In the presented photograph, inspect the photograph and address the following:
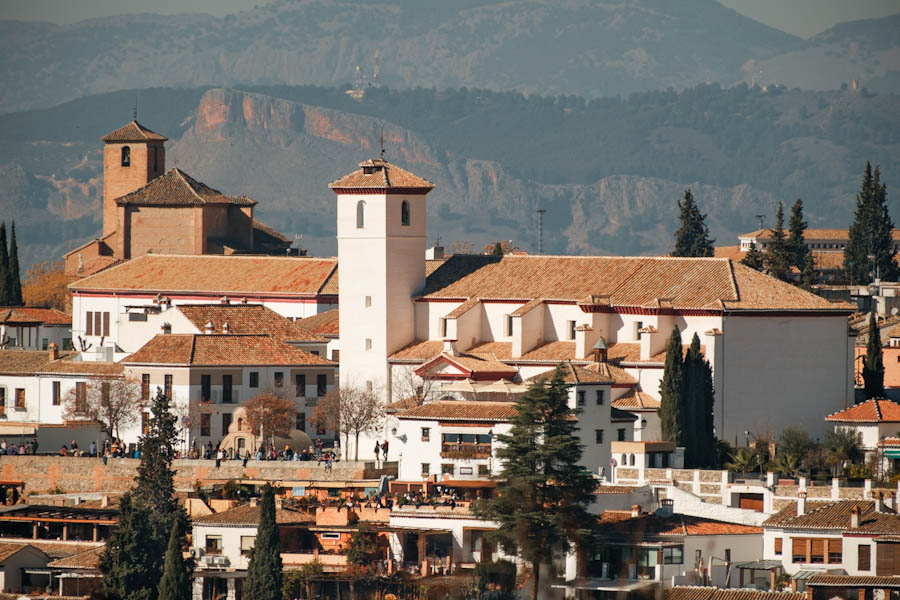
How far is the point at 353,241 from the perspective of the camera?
94.5 m

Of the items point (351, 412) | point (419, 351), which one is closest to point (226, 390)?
point (351, 412)

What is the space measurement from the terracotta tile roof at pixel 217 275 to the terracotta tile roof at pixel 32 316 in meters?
2.38

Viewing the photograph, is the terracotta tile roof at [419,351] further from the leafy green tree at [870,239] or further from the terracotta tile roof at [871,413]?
the leafy green tree at [870,239]

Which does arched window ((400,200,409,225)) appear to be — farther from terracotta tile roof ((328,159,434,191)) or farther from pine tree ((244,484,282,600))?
pine tree ((244,484,282,600))

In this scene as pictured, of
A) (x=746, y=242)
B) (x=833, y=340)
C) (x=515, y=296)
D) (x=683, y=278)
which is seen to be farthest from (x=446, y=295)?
(x=746, y=242)

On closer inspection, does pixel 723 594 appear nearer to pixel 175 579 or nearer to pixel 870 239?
pixel 175 579

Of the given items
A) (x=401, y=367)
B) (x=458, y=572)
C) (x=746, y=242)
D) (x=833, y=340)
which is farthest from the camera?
(x=746, y=242)

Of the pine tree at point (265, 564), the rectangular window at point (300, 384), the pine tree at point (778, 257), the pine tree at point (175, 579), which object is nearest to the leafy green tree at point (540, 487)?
the pine tree at point (265, 564)

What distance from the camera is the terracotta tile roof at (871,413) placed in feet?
260

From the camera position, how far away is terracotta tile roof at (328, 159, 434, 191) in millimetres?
93938

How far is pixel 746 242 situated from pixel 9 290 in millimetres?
84263

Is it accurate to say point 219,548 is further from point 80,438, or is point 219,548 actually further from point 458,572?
point 80,438

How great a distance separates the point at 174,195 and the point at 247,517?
225ft

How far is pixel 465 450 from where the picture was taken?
75938 millimetres
